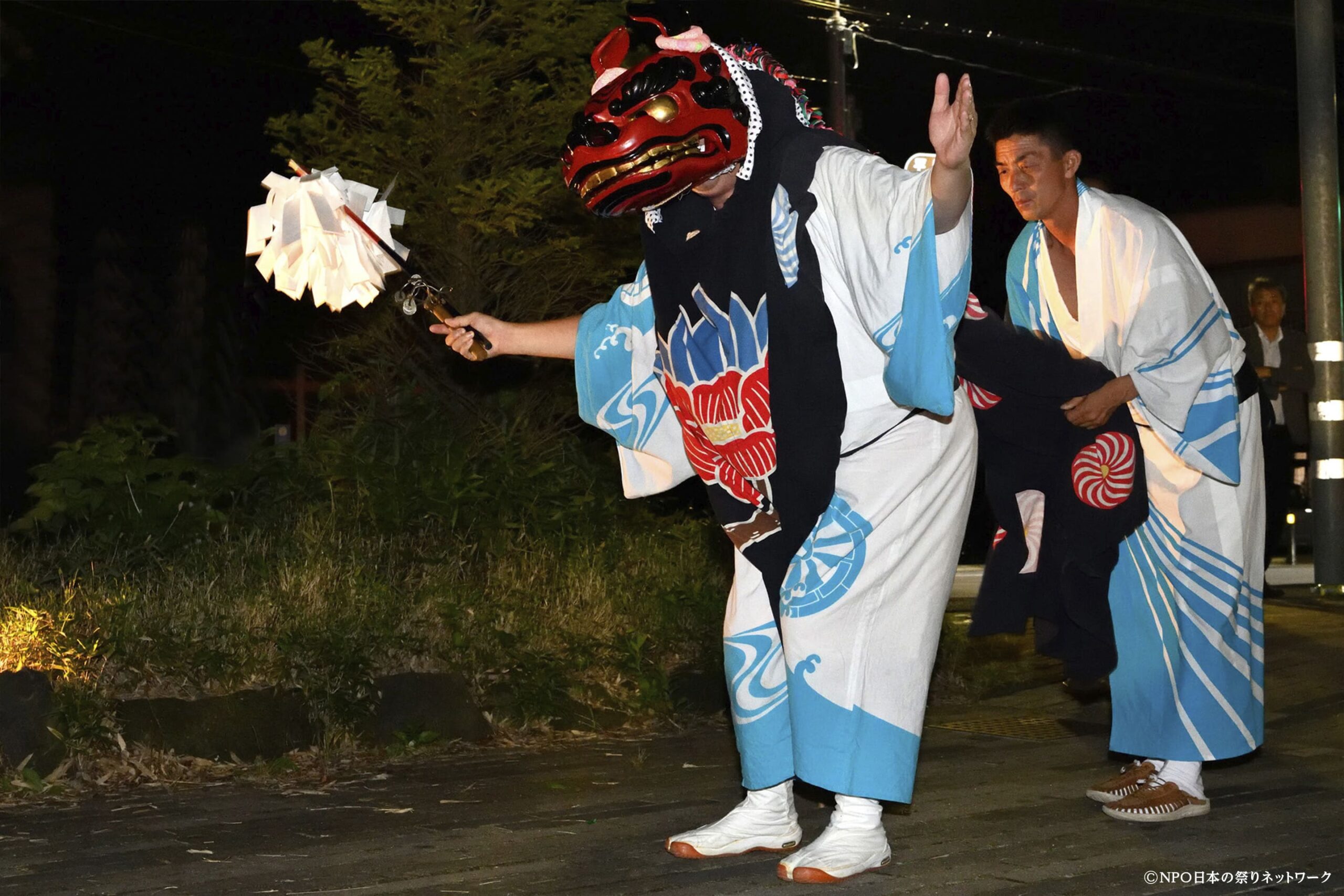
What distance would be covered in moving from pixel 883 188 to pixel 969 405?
0.74 meters

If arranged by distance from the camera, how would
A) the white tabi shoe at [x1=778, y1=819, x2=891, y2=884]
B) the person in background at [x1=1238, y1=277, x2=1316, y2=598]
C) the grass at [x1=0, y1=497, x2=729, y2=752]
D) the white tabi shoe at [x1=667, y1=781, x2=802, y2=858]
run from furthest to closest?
the person in background at [x1=1238, y1=277, x2=1316, y2=598] < the grass at [x1=0, y1=497, x2=729, y2=752] < the white tabi shoe at [x1=667, y1=781, x2=802, y2=858] < the white tabi shoe at [x1=778, y1=819, x2=891, y2=884]

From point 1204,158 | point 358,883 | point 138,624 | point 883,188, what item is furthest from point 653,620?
point 1204,158

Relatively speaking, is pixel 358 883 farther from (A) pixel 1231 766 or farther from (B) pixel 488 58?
(B) pixel 488 58

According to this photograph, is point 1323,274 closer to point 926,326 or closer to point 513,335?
point 513,335

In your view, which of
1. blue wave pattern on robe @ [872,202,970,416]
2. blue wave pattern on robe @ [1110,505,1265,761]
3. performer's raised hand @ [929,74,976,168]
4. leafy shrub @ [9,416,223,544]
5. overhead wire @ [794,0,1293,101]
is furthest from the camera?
overhead wire @ [794,0,1293,101]

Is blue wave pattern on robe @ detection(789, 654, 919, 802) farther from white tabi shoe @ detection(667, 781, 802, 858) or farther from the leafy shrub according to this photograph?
the leafy shrub

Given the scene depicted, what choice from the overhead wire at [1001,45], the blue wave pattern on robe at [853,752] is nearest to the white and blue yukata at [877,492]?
the blue wave pattern on robe at [853,752]

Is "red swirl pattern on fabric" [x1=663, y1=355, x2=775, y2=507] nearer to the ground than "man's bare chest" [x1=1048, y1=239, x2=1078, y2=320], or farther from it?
nearer to the ground

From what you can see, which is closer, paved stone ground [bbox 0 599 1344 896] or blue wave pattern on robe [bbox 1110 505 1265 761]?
paved stone ground [bbox 0 599 1344 896]

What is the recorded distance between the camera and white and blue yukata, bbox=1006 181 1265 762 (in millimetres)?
4156

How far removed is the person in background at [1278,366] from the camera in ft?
29.2

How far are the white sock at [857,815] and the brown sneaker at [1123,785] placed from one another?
0.97 metres

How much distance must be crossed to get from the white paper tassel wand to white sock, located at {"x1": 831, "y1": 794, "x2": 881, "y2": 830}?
1.51 meters

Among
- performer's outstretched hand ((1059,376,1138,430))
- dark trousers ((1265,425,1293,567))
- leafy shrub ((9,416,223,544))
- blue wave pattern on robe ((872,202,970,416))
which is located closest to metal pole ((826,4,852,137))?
dark trousers ((1265,425,1293,567))
